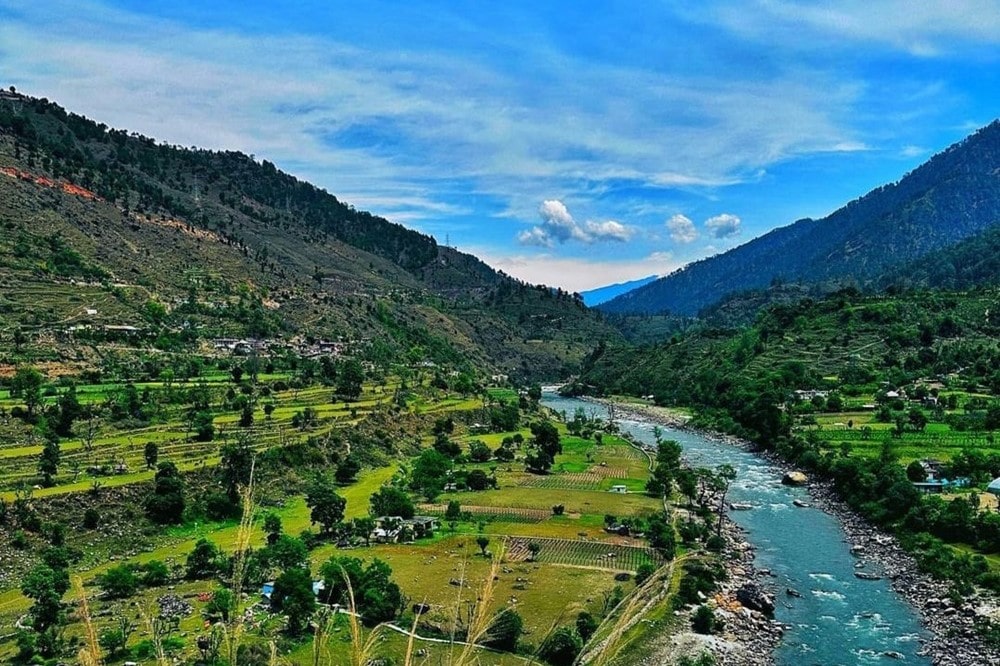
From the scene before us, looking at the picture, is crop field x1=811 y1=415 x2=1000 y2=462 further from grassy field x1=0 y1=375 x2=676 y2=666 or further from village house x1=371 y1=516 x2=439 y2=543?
village house x1=371 y1=516 x2=439 y2=543

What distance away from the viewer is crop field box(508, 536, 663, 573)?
3638cm

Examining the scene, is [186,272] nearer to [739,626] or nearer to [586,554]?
[586,554]

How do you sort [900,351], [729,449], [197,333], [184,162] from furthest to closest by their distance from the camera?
[184,162]
[900,351]
[197,333]
[729,449]

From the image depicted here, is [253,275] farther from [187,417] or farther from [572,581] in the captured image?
[572,581]

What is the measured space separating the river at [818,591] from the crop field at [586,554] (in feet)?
20.2

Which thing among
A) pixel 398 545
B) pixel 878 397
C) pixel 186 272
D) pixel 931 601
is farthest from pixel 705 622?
pixel 186 272

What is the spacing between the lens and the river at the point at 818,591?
2750 centimetres

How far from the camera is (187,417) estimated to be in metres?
53.1

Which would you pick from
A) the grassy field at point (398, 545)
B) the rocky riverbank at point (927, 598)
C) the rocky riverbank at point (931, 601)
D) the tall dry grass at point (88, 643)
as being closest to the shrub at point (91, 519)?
the grassy field at point (398, 545)

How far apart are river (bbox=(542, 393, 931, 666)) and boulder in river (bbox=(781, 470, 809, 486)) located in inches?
24.6

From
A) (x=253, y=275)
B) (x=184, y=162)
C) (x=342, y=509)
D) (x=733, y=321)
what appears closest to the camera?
(x=342, y=509)

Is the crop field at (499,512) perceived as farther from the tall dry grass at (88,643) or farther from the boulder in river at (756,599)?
the tall dry grass at (88,643)

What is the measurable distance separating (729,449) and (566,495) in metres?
27.5

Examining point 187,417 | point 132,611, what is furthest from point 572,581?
point 187,417
